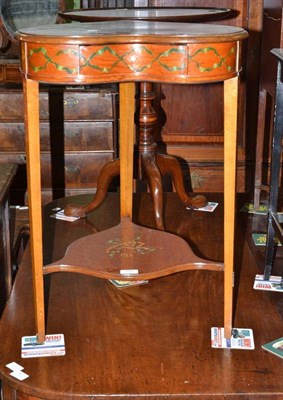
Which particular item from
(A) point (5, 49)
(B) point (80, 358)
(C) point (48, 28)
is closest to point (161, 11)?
(C) point (48, 28)

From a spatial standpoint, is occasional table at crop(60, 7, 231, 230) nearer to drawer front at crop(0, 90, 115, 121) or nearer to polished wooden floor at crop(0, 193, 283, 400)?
polished wooden floor at crop(0, 193, 283, 400)

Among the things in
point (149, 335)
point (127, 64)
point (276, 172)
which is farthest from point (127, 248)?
point (127, 64)

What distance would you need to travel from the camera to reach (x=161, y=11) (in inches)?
88.8

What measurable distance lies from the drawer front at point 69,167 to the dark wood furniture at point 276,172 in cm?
110

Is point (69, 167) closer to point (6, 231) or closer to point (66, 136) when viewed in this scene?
point (66, 136)

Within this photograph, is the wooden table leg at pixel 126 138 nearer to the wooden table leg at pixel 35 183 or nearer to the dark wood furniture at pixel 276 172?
the dark wood furniture at pixel 276 172

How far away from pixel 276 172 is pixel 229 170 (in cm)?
42

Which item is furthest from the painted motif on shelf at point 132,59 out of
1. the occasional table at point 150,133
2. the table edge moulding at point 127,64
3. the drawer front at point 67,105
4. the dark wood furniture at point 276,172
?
the drawer front at point 67,105

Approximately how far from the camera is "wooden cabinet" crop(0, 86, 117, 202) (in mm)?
2920

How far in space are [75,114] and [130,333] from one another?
1.33 meters

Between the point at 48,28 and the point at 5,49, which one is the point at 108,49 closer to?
the point at 48,28

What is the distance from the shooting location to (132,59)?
4.92ft

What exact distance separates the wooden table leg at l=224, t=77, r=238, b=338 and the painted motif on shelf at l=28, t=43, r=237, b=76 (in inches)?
2.4

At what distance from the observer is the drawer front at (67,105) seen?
2910mm
